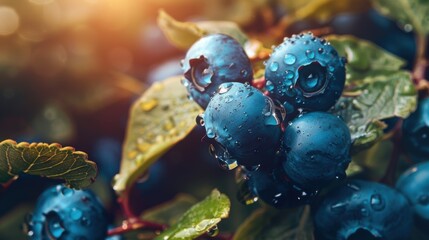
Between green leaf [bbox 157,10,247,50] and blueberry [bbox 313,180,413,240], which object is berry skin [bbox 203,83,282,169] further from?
green leaf [bbox 157,10,247,50]

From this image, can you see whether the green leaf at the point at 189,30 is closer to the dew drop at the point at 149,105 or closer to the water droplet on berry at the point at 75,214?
the dew drop at the point at 149,105

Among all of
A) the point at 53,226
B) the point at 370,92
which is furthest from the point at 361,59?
the point at 53,226

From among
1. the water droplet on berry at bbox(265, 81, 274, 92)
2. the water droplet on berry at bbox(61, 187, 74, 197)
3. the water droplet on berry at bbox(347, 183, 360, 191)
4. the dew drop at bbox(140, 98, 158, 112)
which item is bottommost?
the water droplet on berry at bbox(347, 183, 360, 191)

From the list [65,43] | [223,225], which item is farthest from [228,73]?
[65,43]

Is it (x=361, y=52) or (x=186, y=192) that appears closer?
(x=361, y=52)

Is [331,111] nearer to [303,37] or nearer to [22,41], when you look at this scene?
[303,37]

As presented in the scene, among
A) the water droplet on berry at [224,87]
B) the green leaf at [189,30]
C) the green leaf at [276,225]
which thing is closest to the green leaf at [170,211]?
the green leaf at [276,225]

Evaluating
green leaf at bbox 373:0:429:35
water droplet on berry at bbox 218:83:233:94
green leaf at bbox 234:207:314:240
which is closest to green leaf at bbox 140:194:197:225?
green leaf at bbox 234:207:314:240
